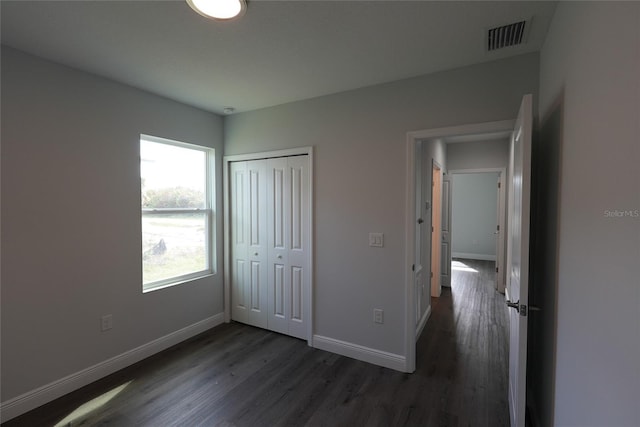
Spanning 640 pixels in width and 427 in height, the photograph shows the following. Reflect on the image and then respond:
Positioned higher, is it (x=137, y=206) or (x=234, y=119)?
(x=234, y=119)

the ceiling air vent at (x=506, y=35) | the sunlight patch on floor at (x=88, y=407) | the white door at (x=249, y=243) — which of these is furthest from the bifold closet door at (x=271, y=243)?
the ceiling air vent at (x=506, y=35)

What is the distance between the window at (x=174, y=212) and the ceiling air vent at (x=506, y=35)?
9.83 ft

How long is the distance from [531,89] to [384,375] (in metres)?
2.56

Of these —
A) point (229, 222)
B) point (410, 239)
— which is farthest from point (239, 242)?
point (410, 239)

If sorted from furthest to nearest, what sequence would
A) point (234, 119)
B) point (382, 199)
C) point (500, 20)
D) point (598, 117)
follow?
point (234, 119), point (382, 199), point (500, 20), point (598, 117)

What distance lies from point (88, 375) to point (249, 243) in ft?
6.05

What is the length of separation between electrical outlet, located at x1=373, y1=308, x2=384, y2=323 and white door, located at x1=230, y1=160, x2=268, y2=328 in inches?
53.5

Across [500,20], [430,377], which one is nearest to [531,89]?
[500,20]

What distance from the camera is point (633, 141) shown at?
30.9 inches

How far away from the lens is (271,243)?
11.0ft

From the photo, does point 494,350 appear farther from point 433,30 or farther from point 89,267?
point 89,267

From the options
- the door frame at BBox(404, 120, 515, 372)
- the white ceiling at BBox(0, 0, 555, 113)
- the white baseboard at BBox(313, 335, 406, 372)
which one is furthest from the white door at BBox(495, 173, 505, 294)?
the white ceiling at BBox(0, 0, 555, 113)

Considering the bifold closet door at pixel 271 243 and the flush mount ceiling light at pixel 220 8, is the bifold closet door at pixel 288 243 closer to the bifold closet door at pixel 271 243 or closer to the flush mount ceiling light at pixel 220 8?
the bifold closet door at pixel 271 243

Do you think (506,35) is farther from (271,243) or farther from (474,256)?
(474,256)
